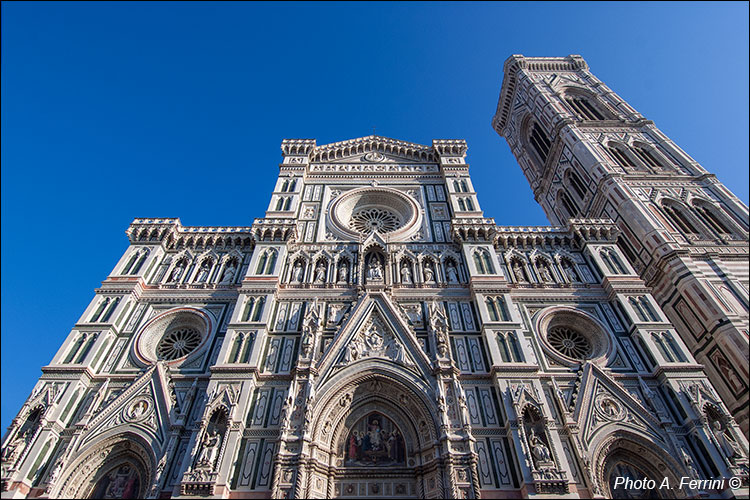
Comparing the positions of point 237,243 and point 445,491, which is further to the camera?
point 237,243

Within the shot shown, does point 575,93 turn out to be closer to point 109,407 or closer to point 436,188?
point 436,188

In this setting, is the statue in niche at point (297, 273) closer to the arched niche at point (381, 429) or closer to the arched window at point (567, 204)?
the arched niche at point (381, 429)

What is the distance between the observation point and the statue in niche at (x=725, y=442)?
37.6 feet

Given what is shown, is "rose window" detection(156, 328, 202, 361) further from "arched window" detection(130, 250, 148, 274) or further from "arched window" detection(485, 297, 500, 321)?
"arched window" detection(485, 297, 500, 321)

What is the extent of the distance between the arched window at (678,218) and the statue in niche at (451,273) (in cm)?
1103

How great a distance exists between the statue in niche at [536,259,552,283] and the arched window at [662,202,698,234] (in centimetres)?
746

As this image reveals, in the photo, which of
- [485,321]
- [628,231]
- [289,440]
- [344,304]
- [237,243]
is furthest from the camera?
[628,231]

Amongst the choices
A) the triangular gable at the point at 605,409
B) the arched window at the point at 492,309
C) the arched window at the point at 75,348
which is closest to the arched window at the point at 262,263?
the arched window at the point at 75,348

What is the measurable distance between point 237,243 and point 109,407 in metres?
7.65

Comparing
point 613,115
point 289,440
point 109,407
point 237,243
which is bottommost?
point 289,440

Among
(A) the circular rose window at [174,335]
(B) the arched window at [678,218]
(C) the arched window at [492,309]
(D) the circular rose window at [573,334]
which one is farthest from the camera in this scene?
(B) the arched window at [678,218]

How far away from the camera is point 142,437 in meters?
12.3

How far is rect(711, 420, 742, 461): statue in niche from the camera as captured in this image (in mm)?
11445

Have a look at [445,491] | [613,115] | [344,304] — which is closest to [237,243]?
[344,304]
